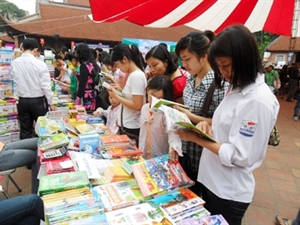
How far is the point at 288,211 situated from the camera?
2.31 metres

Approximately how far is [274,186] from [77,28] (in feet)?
39.2

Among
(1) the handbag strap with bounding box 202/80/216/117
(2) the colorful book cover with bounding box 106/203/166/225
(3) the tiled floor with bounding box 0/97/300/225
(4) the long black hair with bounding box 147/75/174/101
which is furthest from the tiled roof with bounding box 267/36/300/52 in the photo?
(2) the colorful book cover with bounding box 106/203/166/225

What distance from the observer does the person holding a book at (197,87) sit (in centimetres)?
142

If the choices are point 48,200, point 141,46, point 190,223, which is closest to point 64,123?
point 48,200

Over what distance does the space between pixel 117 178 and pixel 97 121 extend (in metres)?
1.25

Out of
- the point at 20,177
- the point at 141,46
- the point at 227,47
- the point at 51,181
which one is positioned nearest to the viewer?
the point at 227,47

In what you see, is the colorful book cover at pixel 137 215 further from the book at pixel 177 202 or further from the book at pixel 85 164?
the book at pixel 85 164

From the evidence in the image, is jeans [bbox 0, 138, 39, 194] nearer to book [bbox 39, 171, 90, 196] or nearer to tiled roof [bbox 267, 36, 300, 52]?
book [bbox 39, 171, 90, 196]

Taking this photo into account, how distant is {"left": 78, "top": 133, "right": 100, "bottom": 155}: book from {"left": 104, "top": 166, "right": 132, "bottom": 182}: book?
0.34 meters

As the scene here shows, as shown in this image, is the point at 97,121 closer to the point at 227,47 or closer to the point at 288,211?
the point at 227,47

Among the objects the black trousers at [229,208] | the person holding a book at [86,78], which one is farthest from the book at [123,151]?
the person holding a book at [86,78]

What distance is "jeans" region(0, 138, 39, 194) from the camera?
197cm

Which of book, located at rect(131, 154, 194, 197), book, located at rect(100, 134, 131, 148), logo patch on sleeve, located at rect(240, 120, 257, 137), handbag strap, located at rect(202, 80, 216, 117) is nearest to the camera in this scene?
logo patch on sleeve, located at rect(240, 120, 257, 137)

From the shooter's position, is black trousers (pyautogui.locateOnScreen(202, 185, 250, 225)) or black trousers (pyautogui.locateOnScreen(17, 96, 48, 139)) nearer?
black trousers (pyautogui.locateOnScreen(202, 185, 250, 225))
